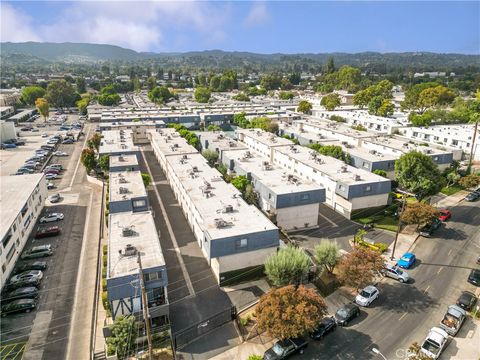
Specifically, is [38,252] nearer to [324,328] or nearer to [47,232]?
[47,232]

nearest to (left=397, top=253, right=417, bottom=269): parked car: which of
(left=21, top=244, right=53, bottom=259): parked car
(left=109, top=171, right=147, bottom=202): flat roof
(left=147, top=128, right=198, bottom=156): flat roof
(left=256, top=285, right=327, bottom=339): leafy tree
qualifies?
(left=256, top=285, right=327, bottom=339): leafy tree

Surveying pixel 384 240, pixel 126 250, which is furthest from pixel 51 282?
pixel 384 240

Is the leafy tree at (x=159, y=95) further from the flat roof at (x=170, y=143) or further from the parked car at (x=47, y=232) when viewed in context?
the parked car at (x=47, y=232)

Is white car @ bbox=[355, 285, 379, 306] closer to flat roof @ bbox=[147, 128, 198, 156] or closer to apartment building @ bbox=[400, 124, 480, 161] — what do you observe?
flat roof @ bbox=[147, 128, 198, 156]

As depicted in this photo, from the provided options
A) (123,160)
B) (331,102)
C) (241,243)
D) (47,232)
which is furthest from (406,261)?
(331,102)

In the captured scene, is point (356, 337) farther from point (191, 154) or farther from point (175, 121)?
point (175, 121)

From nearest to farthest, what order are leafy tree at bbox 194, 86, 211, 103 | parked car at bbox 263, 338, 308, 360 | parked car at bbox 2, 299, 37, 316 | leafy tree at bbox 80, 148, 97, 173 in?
parked car at bbox 263, 338, 308, 360, parked car at bbox 2, 299, 37, 316, leafy tree at bbox 80, 148, 97, 173, leafy tree at bbox 194, 86, 211, 103
